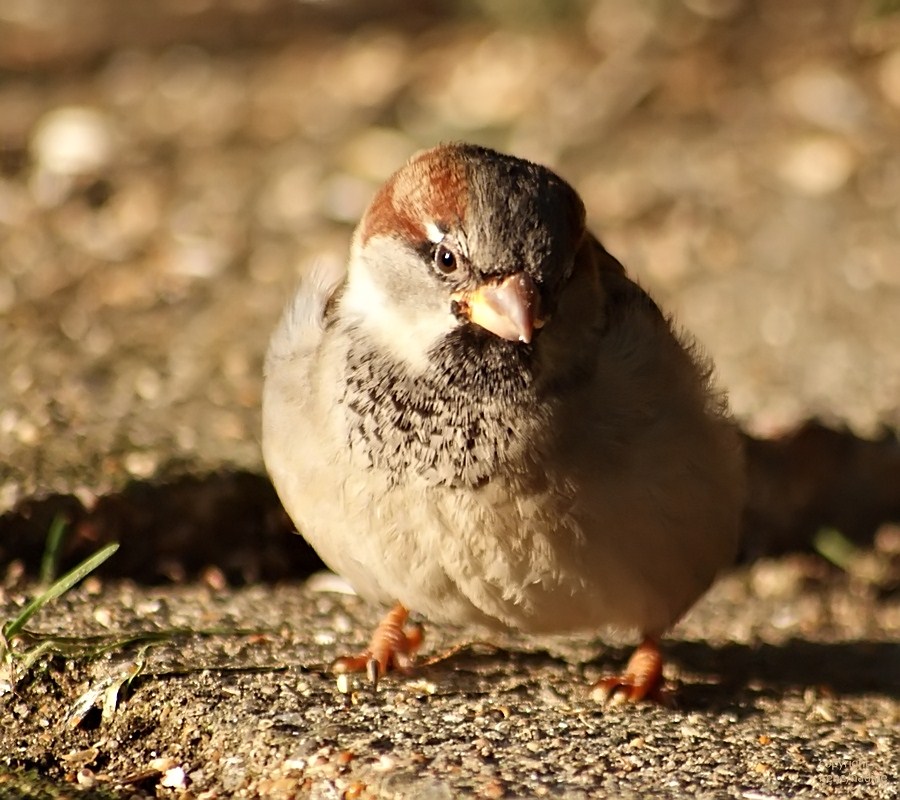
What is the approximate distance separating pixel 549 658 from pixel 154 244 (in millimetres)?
2230

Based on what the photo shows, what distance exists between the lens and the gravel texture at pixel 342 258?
2.57m

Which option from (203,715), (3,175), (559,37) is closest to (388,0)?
(559,37)

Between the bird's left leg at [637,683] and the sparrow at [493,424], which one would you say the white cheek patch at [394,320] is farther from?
the bird's left leg at [637,683]

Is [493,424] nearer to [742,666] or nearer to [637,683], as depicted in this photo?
[637,683]

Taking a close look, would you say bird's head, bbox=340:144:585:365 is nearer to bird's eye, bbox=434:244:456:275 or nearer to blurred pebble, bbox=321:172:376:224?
bird's eye, bbox=434:244:456:275

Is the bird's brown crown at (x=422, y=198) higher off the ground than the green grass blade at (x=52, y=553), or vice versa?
the bird's brown crown at (x=422, y=198)

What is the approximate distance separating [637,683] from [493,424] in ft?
2.09

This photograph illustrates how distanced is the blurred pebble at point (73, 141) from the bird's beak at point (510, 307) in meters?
2.98

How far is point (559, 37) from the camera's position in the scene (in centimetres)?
601

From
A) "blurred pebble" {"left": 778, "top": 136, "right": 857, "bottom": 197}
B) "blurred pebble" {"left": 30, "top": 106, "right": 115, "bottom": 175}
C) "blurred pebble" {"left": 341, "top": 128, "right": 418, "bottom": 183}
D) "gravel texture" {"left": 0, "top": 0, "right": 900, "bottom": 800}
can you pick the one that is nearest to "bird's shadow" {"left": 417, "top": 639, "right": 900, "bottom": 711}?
"gravel texture" {"left": 0, "top": 0, "right": 900, "bottom": 800}

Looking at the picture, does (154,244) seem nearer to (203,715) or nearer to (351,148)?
(351,148)

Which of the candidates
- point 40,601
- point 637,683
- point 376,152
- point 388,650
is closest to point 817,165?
point 376,152

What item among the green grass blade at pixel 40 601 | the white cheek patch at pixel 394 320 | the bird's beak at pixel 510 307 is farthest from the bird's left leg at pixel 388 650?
the bird's beak at pixel 510 307

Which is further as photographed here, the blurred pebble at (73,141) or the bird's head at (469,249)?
the blurred pebble at (73,141)
